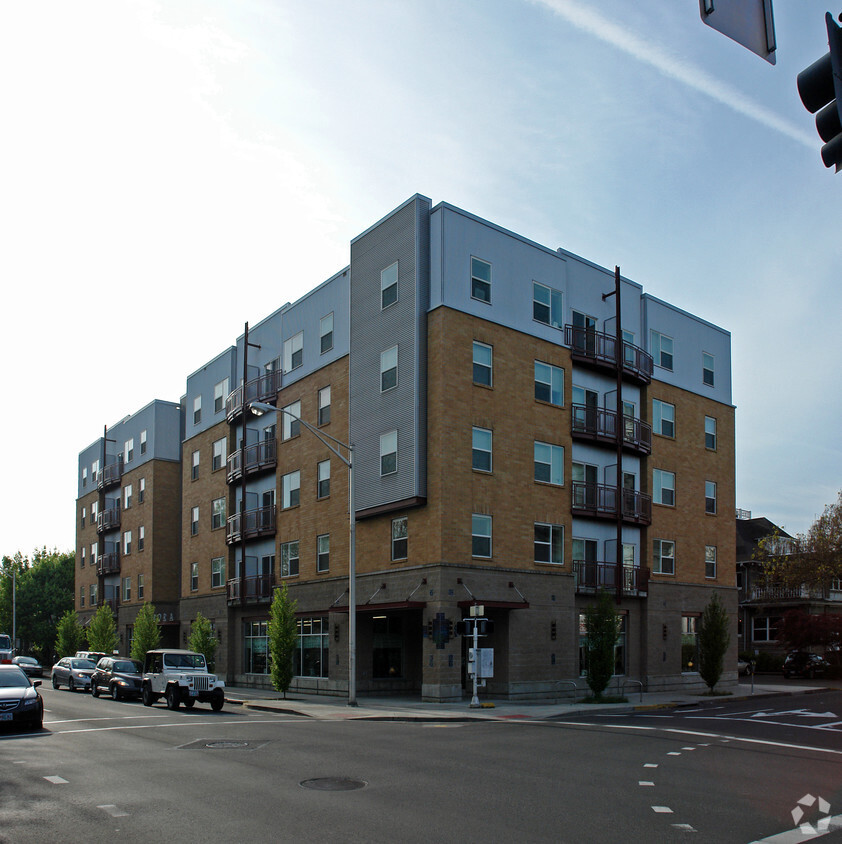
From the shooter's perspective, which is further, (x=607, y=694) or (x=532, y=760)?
(x=607, y=694)

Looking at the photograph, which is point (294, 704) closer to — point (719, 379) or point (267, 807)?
point (267, 807)

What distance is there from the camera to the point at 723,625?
3728cm

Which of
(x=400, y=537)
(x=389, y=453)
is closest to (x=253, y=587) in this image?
(x=400, y=537)

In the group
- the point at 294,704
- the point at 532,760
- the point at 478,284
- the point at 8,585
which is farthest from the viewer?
the point at 8,585

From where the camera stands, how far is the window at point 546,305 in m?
35.7

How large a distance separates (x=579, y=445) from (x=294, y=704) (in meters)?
15.1

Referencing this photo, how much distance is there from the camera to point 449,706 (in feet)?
94.8

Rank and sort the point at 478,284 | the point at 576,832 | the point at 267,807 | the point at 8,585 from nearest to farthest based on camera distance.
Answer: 1. the point at 576,832
2. the point at 267,807
3. the point at 478,284
4. the point at 8,585

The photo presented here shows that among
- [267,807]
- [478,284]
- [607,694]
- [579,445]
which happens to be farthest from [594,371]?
[267,807]

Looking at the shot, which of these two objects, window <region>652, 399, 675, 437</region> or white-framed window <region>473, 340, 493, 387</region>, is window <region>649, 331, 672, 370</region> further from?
white-framed window <region>473, 340, 493, 387</region>

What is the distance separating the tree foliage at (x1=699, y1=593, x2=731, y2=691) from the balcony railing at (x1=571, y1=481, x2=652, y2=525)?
4.64 meters

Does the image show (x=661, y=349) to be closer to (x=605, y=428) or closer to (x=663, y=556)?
(x=605, y=428)

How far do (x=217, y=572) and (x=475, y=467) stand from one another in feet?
69.6

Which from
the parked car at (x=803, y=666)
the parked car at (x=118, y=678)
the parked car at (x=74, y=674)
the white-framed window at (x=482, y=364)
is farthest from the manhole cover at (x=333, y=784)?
the parked car at (x=803, y=666)
